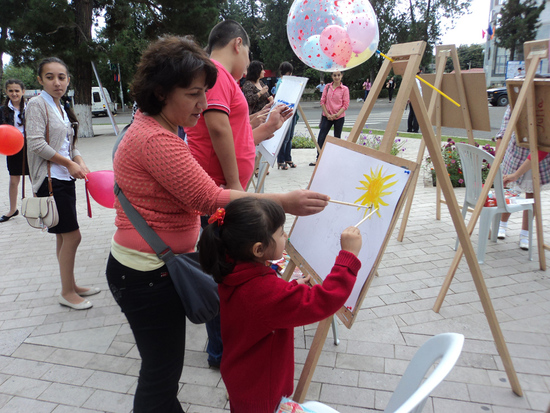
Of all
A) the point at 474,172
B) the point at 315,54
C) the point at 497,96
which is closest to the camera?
the point at 315,54

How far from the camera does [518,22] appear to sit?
33.3 m

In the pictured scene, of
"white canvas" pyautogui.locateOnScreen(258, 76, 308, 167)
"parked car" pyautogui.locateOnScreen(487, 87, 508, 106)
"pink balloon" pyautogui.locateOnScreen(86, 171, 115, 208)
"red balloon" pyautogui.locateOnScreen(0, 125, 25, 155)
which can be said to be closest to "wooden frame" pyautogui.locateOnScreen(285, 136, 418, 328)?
"pink balloon" pyautogui.locateOnScreen(86, 171, 115, 208)

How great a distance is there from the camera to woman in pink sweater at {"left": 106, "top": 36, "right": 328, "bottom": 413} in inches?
54.4

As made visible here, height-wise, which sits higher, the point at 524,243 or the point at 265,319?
the point at 265,319

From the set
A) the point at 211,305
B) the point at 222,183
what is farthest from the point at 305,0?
the point at 211,305

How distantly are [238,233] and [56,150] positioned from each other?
218cm

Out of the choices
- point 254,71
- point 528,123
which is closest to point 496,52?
point 254,71

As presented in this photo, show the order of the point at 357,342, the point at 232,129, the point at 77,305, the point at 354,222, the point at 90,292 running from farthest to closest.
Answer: the point at 90,292
the point at 77,305
the point at 357,342
the point at 232,129
the point at 354,222

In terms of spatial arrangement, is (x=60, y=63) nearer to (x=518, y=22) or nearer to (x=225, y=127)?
(x=225, y=127)

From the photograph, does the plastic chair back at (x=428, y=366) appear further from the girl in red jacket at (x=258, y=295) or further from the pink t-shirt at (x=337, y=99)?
the pink t-shirt at (x=337, y=99)

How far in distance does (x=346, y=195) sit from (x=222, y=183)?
714 millimetres

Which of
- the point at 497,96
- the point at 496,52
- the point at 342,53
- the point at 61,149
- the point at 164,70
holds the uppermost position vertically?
the point at 496,52

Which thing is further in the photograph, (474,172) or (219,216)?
(474,172)

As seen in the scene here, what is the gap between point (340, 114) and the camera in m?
7.81
